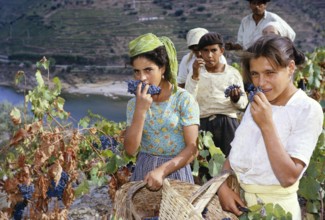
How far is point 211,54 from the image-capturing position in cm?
358

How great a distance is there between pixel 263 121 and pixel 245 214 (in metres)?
0.39

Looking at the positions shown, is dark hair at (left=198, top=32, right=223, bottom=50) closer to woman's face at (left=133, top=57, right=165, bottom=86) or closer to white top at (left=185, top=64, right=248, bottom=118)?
white top at (left=185, top=64, right=248, bottom=118)

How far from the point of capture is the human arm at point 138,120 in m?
2.29

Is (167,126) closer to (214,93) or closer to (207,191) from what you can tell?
(207,191)

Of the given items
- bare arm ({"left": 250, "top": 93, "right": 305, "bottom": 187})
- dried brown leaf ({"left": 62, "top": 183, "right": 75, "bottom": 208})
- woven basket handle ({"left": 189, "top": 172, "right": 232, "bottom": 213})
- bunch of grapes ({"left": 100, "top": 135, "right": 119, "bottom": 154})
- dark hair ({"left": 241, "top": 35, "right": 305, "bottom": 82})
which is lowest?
dried brown leaf ({"left": 62, "top": 183, "right": 75, "bottom": 208})

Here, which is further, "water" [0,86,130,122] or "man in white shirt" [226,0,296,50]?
"water" [0,86,130,122]

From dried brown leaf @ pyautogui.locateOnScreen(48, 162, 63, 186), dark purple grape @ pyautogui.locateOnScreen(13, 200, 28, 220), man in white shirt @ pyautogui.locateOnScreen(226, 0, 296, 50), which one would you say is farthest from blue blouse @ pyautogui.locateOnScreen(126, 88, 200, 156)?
man in white shirt @ pyautogui.locateOnScreen(226, 0, 296, 50)

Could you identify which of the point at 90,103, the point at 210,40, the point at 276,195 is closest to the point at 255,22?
the point at 210,40

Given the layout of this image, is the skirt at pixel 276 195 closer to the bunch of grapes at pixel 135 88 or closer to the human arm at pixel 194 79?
the bunch of grapes at pixel 135 88

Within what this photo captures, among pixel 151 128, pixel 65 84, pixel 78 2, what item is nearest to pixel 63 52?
pixel 65 84

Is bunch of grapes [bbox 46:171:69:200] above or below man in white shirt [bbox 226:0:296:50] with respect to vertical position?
below

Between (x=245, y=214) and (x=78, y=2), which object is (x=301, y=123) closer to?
(x=245, y=214)

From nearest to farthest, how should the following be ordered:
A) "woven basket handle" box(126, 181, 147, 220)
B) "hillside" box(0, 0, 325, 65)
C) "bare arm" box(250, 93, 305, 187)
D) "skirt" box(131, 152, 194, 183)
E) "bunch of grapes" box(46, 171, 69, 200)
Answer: "bare arm" box(250, 93, 305, 187) → "woven basket handle" box(126, 181, 147, 220) → "skirt" box(131, 152, 194, 183) → "bunch of grapes" box(46, 171, 69, 200) → "hillside" box(0, 0, 325, 65)

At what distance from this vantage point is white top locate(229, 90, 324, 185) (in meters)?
1.78
